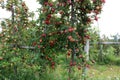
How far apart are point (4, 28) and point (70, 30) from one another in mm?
1804

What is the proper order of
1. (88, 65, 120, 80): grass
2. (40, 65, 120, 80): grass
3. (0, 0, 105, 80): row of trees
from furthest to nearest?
(88, 65, 120, 80): grass, (40, 65, 120, 80): grass, (0, 0, 105, 80): row of trees

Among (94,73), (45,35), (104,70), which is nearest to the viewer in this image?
(45,35)

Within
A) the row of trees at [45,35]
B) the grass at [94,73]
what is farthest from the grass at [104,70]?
the row of trees at [45,35]

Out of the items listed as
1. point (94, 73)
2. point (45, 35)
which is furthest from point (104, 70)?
point (45, 35)

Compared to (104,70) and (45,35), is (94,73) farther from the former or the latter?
(45,35)

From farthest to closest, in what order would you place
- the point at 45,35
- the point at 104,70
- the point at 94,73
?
1. the point at 104,70
2. the point at 94,73
3. the point at 45,35

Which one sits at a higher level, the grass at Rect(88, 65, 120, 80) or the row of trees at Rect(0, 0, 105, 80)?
the row of trees at Rect(0, 0, 105, 80)

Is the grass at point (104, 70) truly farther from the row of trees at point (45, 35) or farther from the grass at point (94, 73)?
the row of trees at point (45, 35)

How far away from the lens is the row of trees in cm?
648

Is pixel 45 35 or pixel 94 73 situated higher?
pixel 45 35

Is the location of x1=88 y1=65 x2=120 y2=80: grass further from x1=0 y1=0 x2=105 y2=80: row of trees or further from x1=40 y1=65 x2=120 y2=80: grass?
x1=0 y1=0 x2=105 y2=80: row of trees

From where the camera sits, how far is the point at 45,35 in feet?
22.2

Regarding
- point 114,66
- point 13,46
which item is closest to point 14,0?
point 13,46

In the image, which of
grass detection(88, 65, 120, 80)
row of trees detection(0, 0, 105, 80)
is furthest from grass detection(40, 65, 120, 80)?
row of trees detection(0, 0, 105, 80)
